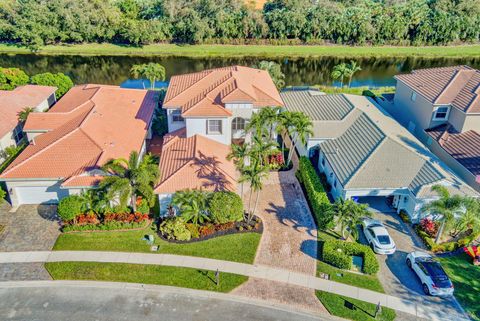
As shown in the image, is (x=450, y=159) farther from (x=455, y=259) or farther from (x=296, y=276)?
(x=296, y=276)

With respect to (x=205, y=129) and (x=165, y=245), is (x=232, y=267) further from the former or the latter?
(x=205, y=129)

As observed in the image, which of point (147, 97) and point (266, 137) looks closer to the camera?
point (266, 137)

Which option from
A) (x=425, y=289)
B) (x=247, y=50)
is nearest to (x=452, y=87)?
(x=425, y=289)

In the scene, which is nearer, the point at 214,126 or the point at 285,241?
the point at 285,241

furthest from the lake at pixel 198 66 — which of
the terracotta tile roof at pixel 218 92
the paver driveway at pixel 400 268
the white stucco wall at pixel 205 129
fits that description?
the paver driveway at pixel 400 268

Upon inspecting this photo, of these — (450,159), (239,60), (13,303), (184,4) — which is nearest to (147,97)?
(13,303)

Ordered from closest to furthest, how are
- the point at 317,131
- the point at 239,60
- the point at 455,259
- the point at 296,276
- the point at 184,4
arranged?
the point at 296,276 < the point at 455,259 < the point at 317,131 < the point at 239,60 < the point at 184,4

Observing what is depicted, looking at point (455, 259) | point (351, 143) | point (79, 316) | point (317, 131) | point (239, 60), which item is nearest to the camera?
point (79, 316)

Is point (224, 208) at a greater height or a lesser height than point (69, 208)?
greater
